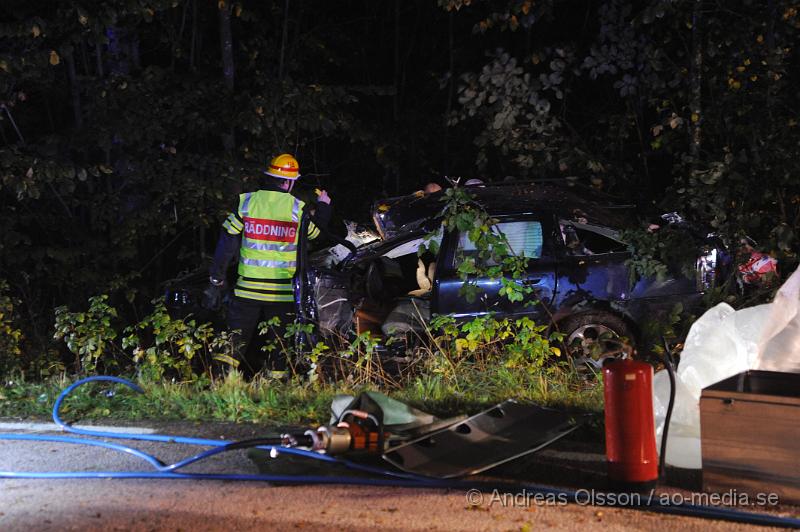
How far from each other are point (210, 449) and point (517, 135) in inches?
209

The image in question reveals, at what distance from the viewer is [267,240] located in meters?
7.11

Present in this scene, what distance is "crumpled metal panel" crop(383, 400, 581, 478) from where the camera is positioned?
446cm

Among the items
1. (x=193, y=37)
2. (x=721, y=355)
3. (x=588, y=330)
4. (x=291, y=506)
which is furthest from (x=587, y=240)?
(x=193, y=37)

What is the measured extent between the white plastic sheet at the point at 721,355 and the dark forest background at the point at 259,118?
115 inches

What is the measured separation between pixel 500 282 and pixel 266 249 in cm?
195

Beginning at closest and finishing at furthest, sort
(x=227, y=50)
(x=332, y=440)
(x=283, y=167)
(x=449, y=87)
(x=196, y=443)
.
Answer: (x=332, y=440)
(x=196, y=443)
(x=283, y=167)
(x=227, y=50)
(x=449, y=87)

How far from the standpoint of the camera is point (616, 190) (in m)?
9.52

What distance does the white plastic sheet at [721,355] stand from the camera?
4.52m

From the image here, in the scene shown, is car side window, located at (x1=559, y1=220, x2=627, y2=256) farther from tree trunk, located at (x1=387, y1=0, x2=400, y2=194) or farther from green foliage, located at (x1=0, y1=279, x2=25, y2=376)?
green foliage, located at (x1=0, y1=279, x2=25, y2=376)

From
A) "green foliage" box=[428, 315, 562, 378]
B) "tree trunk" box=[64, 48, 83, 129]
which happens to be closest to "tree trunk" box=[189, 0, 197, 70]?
"tree trunk" box=[64, 48, 83, 129]

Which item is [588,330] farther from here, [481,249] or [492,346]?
[481,249]

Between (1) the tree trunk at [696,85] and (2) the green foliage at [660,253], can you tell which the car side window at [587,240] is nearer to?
(2) the green foliage at [660,253]

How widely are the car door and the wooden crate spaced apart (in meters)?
2.87

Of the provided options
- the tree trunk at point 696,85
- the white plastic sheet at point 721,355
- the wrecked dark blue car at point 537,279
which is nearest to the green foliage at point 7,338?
the wrecked dark blue car at point 537,279
